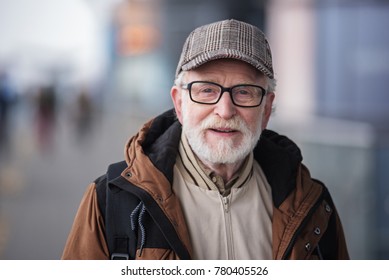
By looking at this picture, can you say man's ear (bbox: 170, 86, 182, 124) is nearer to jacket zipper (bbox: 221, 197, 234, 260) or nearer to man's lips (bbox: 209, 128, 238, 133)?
man's lips (bbox: 209, 128, 238, 133)

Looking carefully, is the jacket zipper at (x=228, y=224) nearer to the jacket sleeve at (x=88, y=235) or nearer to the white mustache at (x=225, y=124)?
the white mustache at (x=225, y=124)

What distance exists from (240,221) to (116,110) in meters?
3.74

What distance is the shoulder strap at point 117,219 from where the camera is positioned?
5.03 ft

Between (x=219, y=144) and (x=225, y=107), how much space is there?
4.5 inches

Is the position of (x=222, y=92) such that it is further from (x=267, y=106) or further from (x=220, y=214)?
(x=220, y=214)

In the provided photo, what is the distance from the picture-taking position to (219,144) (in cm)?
161

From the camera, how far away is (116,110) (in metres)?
5.26

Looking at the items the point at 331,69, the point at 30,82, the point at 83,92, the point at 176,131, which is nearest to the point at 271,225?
the point at 176,131

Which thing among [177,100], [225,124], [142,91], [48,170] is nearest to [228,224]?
[225,124]

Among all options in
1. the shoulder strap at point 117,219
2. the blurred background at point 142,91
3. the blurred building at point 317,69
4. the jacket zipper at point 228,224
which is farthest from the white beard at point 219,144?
the blurred building at point 317,69

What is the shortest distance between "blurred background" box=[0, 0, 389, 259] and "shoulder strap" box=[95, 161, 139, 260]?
1133 millimetres

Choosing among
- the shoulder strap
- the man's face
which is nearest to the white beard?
the man's face

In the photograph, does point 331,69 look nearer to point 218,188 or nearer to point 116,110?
point 116,110

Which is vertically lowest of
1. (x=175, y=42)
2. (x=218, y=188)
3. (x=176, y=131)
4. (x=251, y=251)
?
(x=251, y=251)
